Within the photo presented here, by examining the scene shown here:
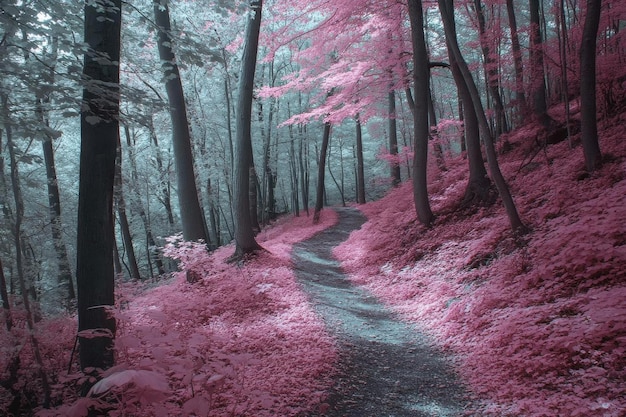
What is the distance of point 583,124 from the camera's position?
290 inches

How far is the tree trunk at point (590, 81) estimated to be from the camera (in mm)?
7141

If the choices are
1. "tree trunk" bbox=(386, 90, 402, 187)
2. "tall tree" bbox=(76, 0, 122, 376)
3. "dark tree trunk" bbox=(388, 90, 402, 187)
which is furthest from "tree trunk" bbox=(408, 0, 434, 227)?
"dark tree trunk" bbox=(388, 90, 402, 187)

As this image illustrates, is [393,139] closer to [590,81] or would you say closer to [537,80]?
[537,80]

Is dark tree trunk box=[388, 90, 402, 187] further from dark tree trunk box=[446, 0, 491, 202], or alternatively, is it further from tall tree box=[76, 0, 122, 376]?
tall tree box=[76, 0, 122, 376]

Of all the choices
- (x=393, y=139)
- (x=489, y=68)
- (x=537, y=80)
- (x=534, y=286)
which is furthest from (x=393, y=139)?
(x=534, y=286)

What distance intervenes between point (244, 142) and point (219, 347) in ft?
21.0

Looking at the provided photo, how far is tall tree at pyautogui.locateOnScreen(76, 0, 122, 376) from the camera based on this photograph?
377 centimetres

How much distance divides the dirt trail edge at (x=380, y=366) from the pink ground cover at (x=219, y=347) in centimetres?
26

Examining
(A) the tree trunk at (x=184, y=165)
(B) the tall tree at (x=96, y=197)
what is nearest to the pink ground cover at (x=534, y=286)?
(B) the tall tree at (x=96, y=197)

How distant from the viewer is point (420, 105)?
33.7 ft

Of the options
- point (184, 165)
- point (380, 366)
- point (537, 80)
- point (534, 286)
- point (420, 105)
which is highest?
point (537, 80)

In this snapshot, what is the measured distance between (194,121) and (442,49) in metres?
13.4

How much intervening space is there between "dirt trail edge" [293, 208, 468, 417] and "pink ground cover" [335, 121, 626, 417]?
0.30 metres

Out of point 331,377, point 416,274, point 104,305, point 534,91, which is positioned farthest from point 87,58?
point 534,91
